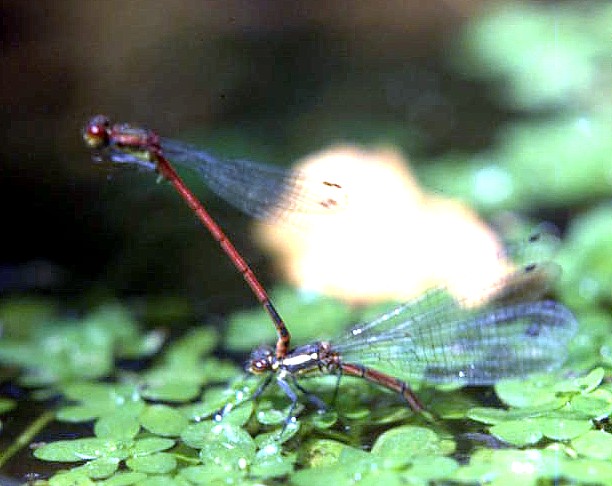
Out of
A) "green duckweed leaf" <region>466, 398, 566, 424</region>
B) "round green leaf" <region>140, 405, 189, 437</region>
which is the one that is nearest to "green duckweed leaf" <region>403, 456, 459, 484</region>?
"green duckweed leaf" <region>466, 398, 566, 424</region>

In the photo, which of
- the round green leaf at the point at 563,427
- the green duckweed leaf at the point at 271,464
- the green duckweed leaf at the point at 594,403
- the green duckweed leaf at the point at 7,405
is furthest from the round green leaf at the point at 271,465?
the green duckweed leaf at the point at 7,405

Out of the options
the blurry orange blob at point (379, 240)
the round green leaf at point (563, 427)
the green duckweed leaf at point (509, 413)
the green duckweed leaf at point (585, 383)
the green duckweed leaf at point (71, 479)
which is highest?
the blurry orange blob at point (379, 240)

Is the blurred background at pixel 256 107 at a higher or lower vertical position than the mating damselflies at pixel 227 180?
higher

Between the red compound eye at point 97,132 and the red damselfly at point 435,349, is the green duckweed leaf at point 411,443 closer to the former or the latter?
the red damselfly at point 435,349

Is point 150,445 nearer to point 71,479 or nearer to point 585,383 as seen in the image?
point 71,479

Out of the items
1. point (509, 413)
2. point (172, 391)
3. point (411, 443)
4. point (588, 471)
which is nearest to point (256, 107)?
point (172, 391)

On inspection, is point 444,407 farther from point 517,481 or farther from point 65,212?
point 65,212
